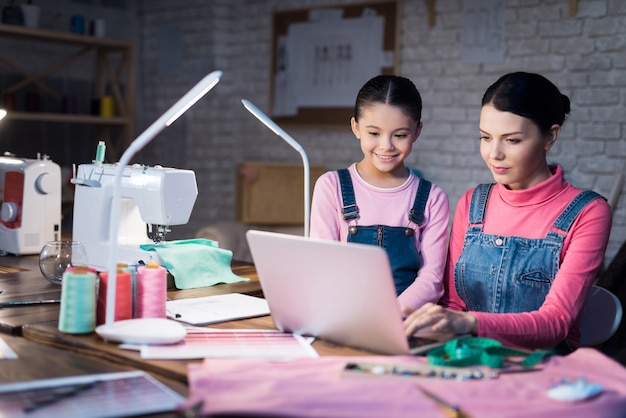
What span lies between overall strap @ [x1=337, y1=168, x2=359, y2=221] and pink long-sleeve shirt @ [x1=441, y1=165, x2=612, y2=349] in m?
0.27

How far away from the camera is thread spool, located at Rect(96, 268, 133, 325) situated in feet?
5.49

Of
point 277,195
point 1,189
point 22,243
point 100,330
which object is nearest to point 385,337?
point 100,330

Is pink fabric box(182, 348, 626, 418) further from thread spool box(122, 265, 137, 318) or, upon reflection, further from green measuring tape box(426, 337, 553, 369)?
thread spool box(122, 265, 137, 318)

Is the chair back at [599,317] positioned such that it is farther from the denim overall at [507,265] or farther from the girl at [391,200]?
the girl at [391,200]

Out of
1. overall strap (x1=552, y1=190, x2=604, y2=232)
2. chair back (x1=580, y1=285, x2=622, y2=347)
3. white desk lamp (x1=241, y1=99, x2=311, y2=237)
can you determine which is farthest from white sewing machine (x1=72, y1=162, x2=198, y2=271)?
chair back (x1=580, y1=285, x2=622, y2=347)

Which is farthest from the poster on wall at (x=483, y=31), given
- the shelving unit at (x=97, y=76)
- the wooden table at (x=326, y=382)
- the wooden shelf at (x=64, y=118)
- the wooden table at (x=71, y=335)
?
the wooden table at (x=326, y=382)

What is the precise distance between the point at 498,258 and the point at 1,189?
1.73m

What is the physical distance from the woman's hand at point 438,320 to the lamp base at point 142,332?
43 centimetres

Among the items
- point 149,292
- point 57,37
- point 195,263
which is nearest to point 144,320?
point 149,292

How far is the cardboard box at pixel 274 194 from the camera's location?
16.9 ft

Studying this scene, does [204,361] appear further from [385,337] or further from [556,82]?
[556,82]

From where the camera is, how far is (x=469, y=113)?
4.66 m

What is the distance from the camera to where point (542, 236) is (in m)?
1.99

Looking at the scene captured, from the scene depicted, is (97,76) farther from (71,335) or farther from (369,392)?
(369,392)
